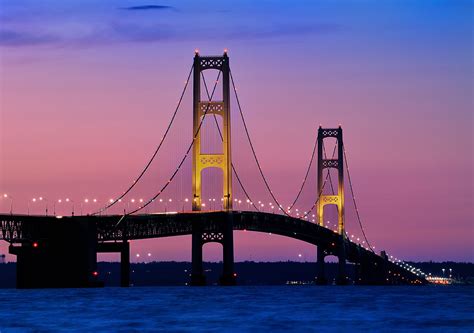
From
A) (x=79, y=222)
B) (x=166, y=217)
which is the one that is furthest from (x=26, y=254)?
(x=166, y=217)

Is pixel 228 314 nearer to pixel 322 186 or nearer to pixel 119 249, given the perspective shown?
pixel 119 249

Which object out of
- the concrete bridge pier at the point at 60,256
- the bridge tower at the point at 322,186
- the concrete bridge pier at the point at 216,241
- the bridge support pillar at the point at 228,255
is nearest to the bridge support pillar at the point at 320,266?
the bridge tower at the point at 322,186

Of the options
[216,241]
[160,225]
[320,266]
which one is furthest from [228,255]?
[320,266]

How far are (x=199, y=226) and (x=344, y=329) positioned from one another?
51.8 metres

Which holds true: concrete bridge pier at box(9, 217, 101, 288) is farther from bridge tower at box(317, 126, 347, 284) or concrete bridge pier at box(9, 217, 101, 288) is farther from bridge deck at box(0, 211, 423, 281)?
bridge tower at box(317, 126, 347, 284)

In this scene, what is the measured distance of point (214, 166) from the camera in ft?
344

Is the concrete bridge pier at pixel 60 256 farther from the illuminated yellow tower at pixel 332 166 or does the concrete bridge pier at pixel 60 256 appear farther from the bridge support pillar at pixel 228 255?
the illuminated yellow tower at pixel 332 166

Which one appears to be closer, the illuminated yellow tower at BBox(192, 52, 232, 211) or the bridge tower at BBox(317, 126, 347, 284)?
Answer: the illuminated yellow tower at BBox(192, 52, 232, 211)

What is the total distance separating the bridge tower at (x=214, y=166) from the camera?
4090 inches

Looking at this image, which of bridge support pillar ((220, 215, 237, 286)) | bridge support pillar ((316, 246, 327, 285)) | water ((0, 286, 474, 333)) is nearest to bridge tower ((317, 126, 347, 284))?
bridge support pillar ((316, 246, 327, 285))

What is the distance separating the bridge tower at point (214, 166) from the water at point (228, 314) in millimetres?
21661

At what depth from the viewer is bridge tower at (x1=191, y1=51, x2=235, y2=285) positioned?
104m

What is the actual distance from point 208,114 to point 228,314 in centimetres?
4531

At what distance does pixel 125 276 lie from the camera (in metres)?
109
